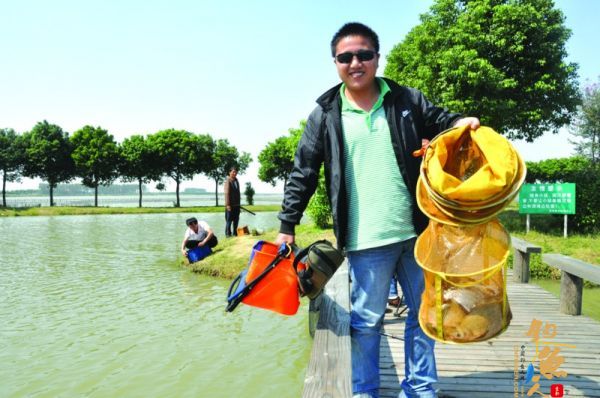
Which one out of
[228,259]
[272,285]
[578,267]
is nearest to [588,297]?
[578,267]

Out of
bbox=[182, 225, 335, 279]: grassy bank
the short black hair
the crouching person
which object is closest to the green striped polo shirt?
the short black hair

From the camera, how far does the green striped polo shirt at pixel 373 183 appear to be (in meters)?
2.82

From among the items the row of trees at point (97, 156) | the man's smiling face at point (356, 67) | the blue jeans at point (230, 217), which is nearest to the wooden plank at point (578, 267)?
the man's smiling face at point (356, 67)

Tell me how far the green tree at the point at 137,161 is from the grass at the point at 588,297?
49072mm

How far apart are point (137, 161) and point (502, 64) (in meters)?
43.7

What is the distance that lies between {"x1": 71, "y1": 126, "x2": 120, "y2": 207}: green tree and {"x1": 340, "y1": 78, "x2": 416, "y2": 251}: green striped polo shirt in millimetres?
53096

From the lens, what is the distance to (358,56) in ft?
9.30

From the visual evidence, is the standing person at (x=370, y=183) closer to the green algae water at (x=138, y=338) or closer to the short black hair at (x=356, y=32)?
the short black hair at (x=356, y=32)

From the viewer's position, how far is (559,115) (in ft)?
68.3

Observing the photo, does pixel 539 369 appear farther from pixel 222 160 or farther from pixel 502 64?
A: pixel 222 160

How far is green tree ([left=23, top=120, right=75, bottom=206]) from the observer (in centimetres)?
5021

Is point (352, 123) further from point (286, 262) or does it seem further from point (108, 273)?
point (108, 273)

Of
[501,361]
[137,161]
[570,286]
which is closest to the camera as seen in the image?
[501,361]

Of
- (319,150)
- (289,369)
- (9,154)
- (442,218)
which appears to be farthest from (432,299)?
(9,154)
